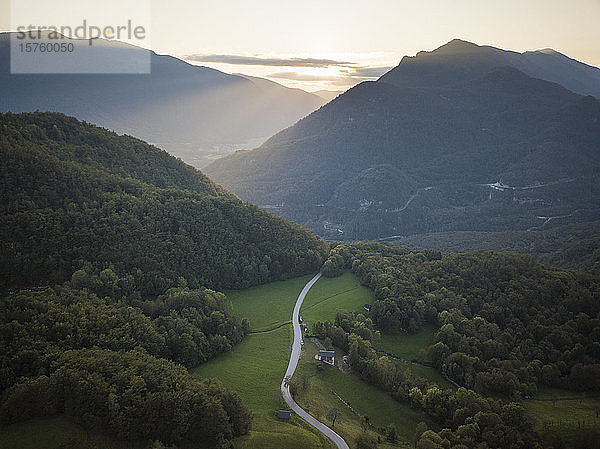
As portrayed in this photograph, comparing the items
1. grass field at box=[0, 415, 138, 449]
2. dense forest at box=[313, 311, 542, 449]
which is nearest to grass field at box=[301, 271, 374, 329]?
dense forest at box=[313, 311, 542, 449]

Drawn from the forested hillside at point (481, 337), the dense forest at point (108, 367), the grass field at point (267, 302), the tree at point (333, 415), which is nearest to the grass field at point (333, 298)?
the forested hillside at point (481, 337)

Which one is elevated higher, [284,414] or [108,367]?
[108,367]

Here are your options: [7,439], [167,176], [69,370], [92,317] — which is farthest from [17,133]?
[7,439]

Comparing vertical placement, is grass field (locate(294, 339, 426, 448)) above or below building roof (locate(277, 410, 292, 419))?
below

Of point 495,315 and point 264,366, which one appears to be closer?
point 264,366

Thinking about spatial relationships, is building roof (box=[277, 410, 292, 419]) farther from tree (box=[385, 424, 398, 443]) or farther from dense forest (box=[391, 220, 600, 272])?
dense forest (box=[391, 220, 600, 272])

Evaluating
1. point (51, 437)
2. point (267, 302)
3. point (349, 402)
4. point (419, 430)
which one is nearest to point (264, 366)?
point (349, 402)

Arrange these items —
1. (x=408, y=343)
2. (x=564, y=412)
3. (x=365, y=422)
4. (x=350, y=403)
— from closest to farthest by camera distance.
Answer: (x=365, y=422) < (x=350, y=403) < (x=564, y=412) < (x=408, y=343)

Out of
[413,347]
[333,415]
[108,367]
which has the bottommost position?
[413,347]

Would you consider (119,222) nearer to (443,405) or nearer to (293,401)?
(293,401)
